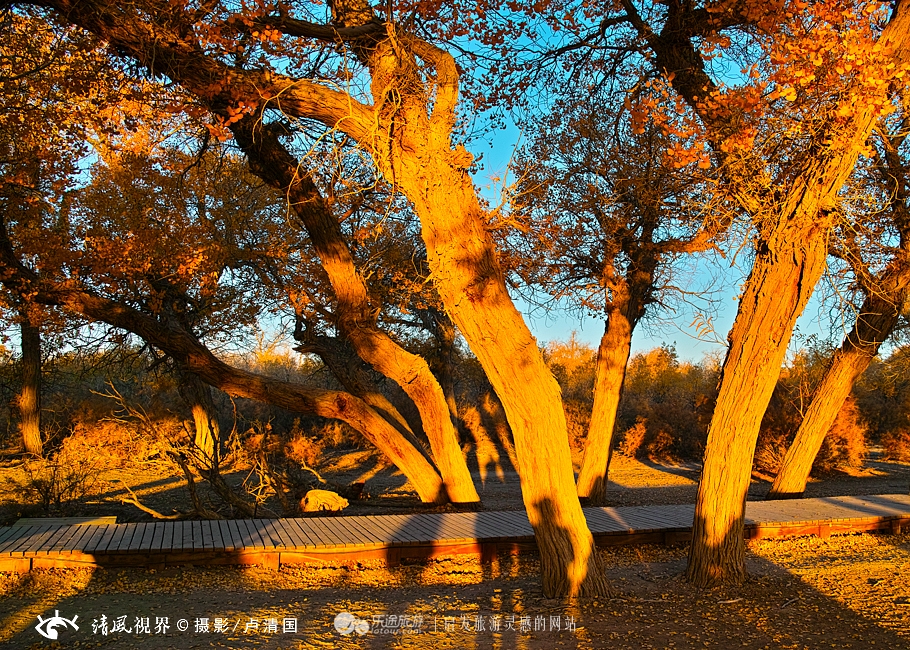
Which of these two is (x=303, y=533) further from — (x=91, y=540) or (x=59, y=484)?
(x=59, y=484)

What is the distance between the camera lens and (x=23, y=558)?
590 centimetres

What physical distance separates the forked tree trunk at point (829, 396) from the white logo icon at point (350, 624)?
8546 millimetres


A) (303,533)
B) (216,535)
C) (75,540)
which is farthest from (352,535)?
(75,540)

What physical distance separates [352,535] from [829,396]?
7.63 m

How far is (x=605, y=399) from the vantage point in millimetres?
10453

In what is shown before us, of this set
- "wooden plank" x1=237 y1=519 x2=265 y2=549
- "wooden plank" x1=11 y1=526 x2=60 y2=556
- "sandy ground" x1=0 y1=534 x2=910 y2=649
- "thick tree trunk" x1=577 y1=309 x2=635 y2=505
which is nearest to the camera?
"sandy ground" x1=0 y1=534 x2=910 y2=649

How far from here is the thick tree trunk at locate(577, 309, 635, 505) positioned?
1039cm

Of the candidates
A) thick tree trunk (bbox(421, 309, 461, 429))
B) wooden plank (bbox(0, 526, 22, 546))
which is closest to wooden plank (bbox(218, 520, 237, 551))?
wooden plank (bbox(0, 526, 22, 546))

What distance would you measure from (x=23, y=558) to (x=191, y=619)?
215 centimetres

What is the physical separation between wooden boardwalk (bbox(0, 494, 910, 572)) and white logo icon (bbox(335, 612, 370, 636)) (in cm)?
196

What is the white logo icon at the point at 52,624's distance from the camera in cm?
439

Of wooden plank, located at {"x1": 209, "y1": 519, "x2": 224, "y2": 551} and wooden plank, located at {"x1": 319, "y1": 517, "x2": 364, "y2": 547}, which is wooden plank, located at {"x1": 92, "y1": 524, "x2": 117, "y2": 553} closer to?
wooden plank, located at {"x1": 209, "y1": 519, "x2": 224, "y2": 551}

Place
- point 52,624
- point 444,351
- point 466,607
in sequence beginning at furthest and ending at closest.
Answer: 1. point 444,351
2. point 466,607
3. point 52,624

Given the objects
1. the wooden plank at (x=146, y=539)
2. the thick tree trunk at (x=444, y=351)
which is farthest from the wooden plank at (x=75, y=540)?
the thick tree trunk at (x=444, y=351)
